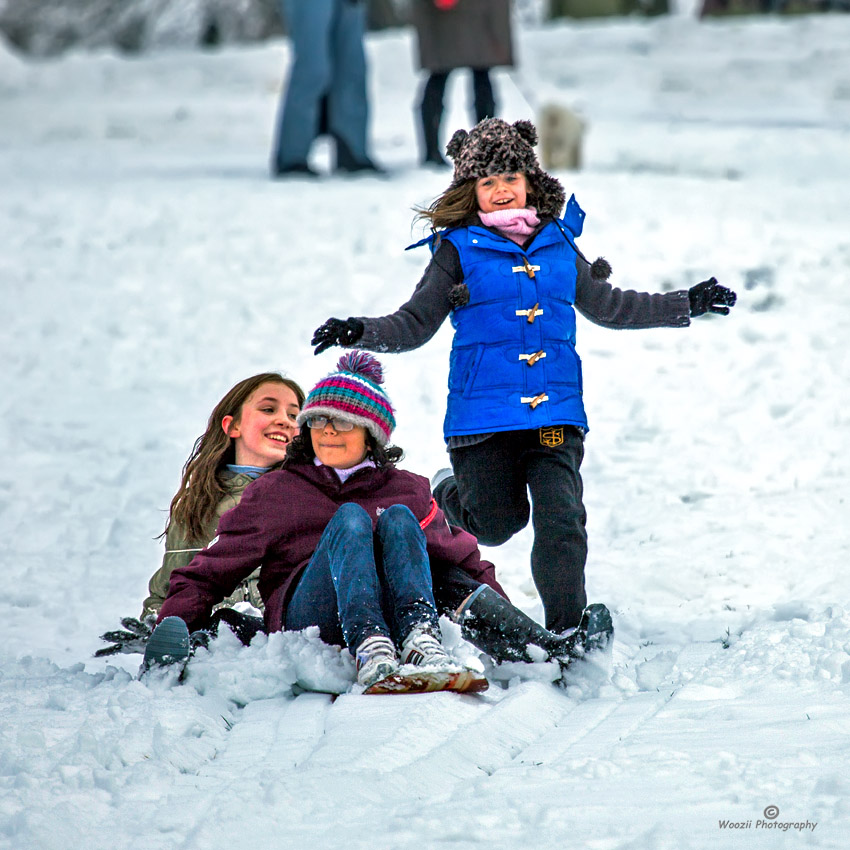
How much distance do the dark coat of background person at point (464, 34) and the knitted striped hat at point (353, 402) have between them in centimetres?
749

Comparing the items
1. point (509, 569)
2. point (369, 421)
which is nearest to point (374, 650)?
point (369, 421)

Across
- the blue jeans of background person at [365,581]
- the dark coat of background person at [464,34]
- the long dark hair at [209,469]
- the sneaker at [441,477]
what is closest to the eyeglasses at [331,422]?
the blue jeans of background person at [365,581]

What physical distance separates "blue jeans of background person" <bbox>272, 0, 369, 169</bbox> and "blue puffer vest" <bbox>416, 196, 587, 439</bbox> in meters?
7.37

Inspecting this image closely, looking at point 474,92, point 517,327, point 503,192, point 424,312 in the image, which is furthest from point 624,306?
point 474,92

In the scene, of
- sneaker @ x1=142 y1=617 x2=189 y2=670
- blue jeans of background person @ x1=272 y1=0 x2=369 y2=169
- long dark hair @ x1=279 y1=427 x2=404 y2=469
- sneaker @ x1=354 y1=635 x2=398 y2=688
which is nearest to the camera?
sneaker @ x1=354 y1=635 x2=398 y2=688

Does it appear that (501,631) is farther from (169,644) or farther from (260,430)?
(260,430)

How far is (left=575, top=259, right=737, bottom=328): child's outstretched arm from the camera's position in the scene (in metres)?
4.11

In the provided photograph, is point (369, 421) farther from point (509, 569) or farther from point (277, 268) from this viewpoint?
point (277, 268)

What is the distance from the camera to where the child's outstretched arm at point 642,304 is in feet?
13.5

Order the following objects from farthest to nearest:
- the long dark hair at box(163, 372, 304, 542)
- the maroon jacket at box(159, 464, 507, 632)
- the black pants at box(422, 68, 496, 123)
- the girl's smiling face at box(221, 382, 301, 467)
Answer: the black pants at box(422, 68, 496, 123) → the girl's smiling face at box(221, 382, 301, 467) → the long dark hair at box(163, 372, 304, 542) → the maroon jacket at box(159, 464, 507, 632)

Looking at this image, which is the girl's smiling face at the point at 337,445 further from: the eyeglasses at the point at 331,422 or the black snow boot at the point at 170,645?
the black snow boot at the point at 170,645

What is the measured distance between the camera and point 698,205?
9516mm

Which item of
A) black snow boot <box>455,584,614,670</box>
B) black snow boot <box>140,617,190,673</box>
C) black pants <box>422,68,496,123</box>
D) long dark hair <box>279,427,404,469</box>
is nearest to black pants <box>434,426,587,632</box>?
black snow boot <box>455,584,614,670</box>

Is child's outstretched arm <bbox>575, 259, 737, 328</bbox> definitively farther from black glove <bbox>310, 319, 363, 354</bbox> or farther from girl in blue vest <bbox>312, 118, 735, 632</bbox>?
black glove <bbox>310, 319, 363, 354</bbox>
